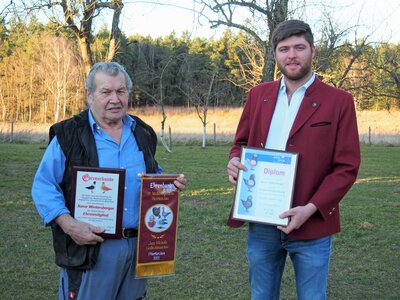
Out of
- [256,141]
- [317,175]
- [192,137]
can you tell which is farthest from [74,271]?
[192,137]

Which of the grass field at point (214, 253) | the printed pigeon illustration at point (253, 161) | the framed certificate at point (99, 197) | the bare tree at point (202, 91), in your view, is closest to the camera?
the framed certificate at point (99, 197)

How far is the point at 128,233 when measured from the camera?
294cm

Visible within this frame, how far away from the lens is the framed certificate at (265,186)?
2.80m

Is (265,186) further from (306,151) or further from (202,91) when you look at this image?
(202,91)

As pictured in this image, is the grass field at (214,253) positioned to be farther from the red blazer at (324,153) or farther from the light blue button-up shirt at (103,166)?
the red blazer at (324,153)

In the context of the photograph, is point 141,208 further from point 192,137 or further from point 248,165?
point 192,137

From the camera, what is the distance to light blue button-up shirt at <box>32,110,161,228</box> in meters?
2.76

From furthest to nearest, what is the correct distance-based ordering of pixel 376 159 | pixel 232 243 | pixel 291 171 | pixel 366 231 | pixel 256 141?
pixel 376 159
pixel 366 231
pixel 232 243
pixel 256 141
pixel 291 171

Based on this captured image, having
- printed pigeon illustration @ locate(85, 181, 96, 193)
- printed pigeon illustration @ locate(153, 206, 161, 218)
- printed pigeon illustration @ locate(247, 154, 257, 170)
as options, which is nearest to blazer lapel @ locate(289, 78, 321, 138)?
printed pigeon illustration @ locate(247, 154, 257, 170)

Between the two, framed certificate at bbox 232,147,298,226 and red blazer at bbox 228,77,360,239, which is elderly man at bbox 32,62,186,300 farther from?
red blazer at bbox 228,77,360,239

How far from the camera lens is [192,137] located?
3403 cm

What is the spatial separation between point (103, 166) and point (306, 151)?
1.22 m

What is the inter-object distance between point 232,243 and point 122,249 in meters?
4.22

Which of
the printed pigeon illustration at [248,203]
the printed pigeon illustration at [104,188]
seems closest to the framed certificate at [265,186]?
the printed pigeon illustration at [248,203]
